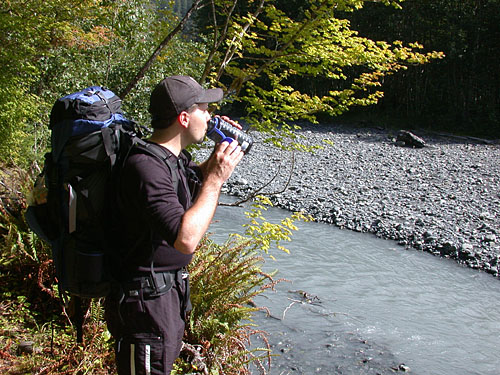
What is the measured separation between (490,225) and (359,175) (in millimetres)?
4562

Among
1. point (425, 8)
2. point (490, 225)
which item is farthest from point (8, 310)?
point (425, 8)

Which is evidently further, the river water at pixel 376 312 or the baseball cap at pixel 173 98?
the river water at pixel 376 312

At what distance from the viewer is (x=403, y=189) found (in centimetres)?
1131

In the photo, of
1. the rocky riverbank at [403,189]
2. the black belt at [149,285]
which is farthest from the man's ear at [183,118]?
the rocky riverbank at [403,189]

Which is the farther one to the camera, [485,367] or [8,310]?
[485,367]

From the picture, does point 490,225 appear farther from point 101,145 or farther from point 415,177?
point 101,145

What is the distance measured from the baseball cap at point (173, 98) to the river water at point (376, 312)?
6.66 ft

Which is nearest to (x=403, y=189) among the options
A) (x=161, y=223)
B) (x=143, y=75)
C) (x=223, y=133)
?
(x=143, y=75)

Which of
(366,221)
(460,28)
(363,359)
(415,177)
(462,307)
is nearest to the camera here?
(363,359)

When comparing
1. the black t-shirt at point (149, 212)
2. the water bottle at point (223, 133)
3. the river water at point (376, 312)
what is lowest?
the river water at point (376, 312)

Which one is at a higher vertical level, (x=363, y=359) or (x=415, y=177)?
(x=415, y=177)

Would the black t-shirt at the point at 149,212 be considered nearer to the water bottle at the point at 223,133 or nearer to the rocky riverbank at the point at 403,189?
the water bottle at the point at 223,133

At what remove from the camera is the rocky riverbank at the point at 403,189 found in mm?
8203

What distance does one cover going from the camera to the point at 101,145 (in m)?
1.65
